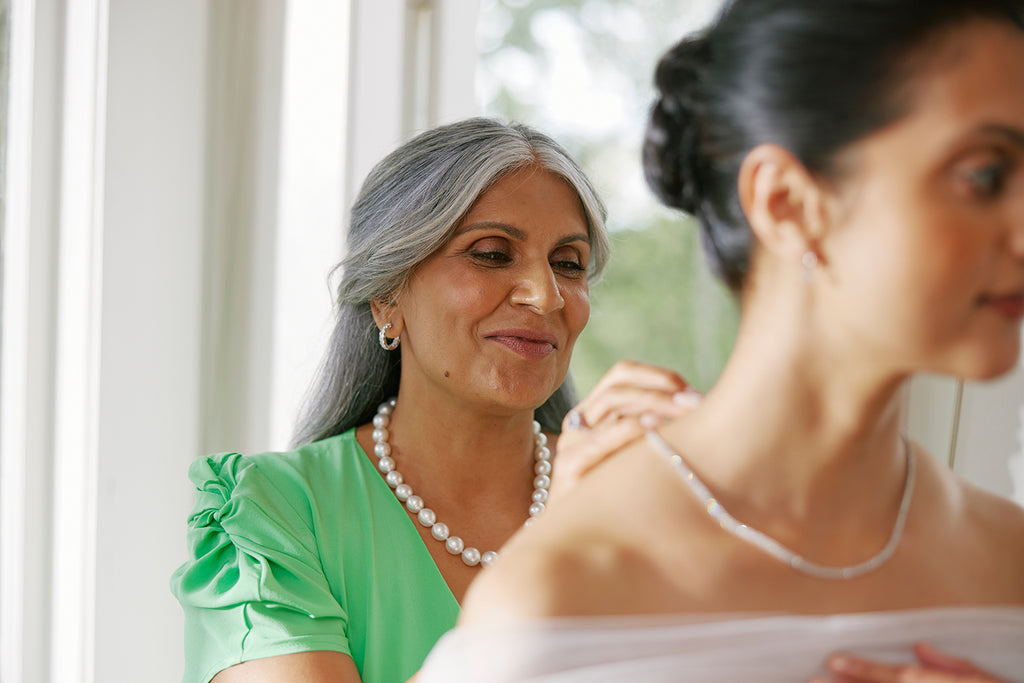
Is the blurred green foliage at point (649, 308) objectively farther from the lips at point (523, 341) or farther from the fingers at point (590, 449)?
the fingers at point (590, 449)

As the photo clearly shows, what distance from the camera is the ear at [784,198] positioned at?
0.74m

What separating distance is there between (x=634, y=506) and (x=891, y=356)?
0.76 feet

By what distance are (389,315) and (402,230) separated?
17 centimetres

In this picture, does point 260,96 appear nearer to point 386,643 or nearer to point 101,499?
point 101,499

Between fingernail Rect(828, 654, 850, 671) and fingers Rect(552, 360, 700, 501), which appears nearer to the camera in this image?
fingernail Rect(828, 654, 850, 671)

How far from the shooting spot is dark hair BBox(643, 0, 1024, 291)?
712 millimetres

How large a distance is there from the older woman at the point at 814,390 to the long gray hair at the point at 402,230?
76 centimetres

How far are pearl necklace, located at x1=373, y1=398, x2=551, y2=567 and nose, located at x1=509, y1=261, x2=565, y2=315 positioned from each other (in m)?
0.31

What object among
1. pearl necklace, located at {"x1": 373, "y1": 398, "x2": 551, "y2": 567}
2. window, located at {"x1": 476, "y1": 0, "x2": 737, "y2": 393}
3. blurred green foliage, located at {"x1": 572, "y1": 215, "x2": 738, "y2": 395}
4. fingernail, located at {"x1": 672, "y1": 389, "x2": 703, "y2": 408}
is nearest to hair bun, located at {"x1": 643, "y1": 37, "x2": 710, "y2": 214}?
fingernail, located at {"x1": 672, "y1": 389, "x2": 703, "y2": 408}

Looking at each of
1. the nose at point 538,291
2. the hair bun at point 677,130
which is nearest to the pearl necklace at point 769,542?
the hair bun at point 677,130

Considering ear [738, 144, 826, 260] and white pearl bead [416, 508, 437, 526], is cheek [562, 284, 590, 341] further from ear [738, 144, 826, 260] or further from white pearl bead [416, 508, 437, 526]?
ear [738, 144, 826, 260]

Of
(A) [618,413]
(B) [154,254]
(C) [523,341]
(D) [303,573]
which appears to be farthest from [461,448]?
(B) [154,254]

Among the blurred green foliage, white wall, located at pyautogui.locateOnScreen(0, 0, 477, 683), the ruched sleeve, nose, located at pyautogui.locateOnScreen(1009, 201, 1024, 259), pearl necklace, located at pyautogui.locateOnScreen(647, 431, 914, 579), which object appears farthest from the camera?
the blurred green foliage

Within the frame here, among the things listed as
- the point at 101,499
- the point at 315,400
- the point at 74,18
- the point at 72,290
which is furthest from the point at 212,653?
the point at 74,18
